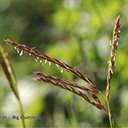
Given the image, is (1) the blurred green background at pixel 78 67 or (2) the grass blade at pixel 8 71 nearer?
(2) the grass blade at pixel 8 71

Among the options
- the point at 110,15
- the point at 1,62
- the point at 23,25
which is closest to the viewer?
the point at 1,62

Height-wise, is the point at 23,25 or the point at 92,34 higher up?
the point at 23,25

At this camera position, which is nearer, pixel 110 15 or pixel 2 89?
pixel 110 15

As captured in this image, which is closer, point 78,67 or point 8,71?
point 8,71

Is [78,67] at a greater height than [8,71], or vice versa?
[78,67]

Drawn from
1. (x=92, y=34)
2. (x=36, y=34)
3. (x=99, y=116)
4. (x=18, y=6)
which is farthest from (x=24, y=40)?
(x=99, y=116)

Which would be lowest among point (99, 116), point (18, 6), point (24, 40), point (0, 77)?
point (99, 116)

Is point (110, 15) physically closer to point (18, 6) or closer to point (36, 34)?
point (36, 34)

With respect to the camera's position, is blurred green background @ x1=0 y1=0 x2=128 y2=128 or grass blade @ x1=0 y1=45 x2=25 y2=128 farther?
blurred green background @ x1=0 y1=0 x2=128 y2=128

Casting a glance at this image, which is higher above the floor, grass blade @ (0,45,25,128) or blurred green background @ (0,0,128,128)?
blurred green background @ (0,0,128,128)

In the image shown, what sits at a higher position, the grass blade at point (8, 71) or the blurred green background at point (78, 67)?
the blurred green background at point (78, 67)

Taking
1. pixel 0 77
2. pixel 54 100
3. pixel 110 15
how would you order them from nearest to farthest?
pixel 110 15
pixel 54 100
pixel 0 77
